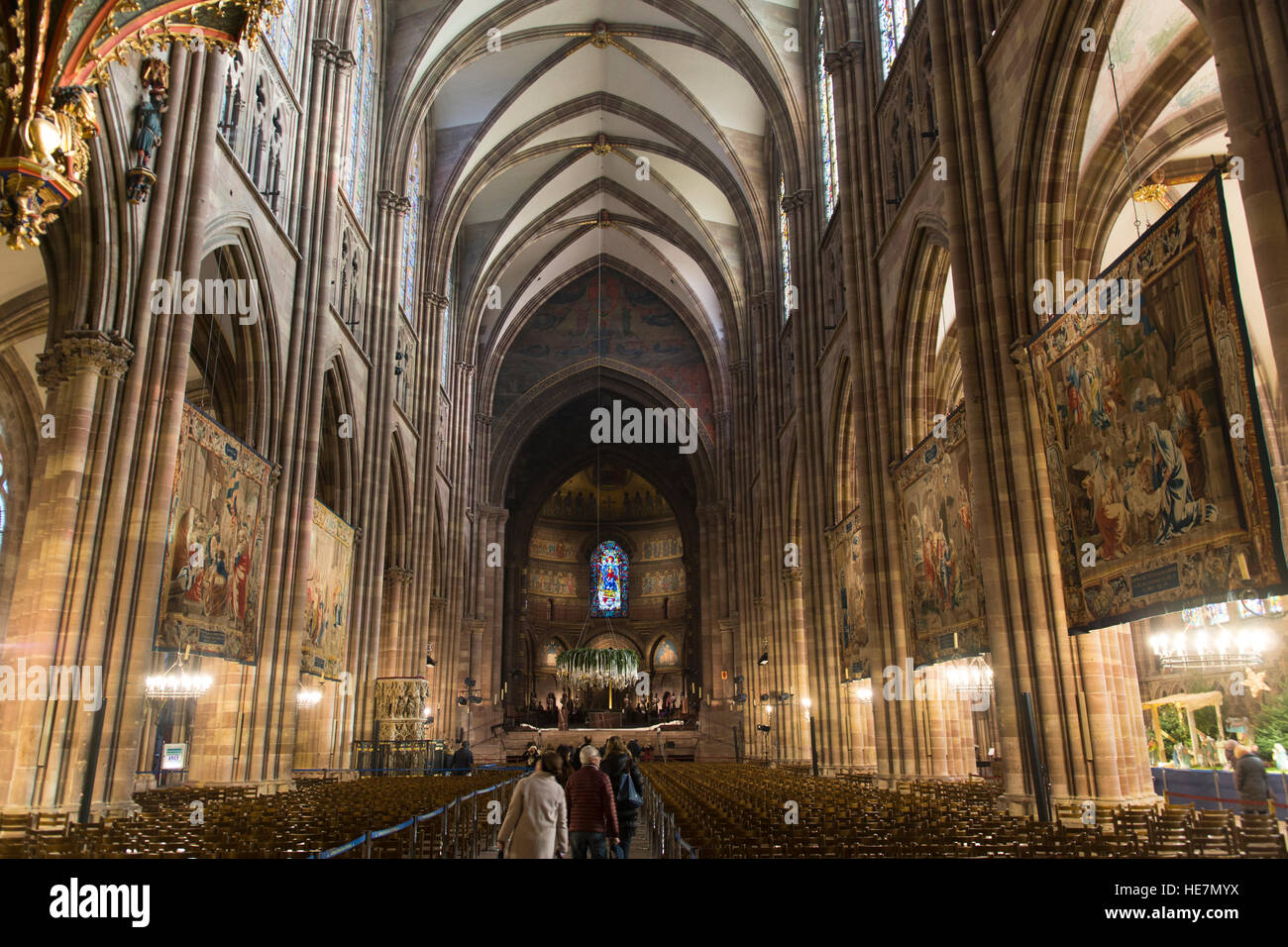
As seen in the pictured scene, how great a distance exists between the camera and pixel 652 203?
37188 millimetres

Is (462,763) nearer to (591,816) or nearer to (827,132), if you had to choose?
(591,816)

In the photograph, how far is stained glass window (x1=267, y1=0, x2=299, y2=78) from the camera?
17.1 metres

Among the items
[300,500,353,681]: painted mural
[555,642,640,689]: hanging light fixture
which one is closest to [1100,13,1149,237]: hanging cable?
[300,500,353,681]: painted mural

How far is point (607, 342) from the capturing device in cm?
4453

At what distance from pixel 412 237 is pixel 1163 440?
2476 centimetres

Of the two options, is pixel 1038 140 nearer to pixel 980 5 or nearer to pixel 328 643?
pixel 980 5

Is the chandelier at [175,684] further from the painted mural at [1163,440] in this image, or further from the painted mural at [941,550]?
the painted mural at [1163,440]

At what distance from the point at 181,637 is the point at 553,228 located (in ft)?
93.5

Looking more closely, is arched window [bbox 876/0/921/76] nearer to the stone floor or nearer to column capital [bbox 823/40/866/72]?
column capital [bbox 823/40/866/72]

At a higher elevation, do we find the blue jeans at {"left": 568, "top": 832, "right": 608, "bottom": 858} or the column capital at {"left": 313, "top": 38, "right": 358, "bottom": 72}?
the column capital at {"left": 313, "top": 38, "right": 358, "bottom": 72}

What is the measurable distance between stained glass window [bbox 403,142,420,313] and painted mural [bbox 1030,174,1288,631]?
71.3ft

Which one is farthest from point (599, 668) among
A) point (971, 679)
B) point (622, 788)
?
point (622, 788)

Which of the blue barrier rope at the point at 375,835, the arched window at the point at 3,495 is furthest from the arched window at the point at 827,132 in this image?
the arched window at the point at 3,495
